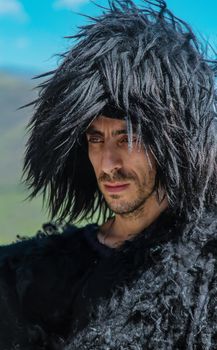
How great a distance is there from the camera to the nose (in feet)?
5.70

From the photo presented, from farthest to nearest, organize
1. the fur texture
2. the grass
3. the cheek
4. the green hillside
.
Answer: the green hillside → the grass → the cheek → the fur texture

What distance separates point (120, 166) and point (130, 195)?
0.07 metres

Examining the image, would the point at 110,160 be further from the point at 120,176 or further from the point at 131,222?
the point at 131,222

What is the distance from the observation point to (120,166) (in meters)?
1.74

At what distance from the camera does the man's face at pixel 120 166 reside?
174 cm

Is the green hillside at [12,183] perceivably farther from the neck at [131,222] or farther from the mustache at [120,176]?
the mustache at [120,176]

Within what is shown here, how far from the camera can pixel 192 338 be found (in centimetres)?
157

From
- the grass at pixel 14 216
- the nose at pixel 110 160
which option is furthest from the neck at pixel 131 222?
the grass at pixel 14 216

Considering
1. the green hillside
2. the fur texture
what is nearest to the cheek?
the fur texture

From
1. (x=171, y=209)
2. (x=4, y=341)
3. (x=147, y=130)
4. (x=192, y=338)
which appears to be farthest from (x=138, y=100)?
(x=4, y=341)

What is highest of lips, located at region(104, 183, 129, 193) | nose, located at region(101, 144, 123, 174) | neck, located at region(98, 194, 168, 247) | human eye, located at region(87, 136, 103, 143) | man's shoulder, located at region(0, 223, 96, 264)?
human eye, located at region(87, 136, 103, 143)

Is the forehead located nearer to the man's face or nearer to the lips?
the man's face

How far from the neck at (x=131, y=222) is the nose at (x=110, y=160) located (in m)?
0.11

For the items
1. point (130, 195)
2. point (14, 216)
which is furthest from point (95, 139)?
point (14, 216)
